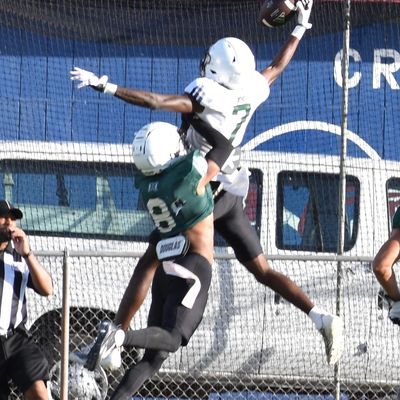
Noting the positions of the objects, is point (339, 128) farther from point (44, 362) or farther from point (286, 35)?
point (44, 362)

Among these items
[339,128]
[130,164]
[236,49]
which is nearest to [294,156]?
[339,128]

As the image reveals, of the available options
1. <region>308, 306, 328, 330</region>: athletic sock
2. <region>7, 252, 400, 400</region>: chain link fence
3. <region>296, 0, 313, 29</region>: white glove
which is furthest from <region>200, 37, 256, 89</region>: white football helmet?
<region>7, 252, 400, 400</region>: chain link fence

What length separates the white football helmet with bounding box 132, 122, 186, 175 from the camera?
9.06 metres

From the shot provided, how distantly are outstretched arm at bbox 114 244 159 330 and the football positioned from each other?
165 centimetres

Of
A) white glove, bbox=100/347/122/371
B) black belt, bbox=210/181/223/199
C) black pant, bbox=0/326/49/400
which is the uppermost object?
black belt, bbox=210/181/223/199

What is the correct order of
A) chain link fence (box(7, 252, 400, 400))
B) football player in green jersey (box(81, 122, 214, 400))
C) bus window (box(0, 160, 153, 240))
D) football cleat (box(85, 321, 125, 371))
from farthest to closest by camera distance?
bus window (box(0, 160, 153, 240)) → chain link fence (box(7, 252, 400, 400)) → football player in green jersey (box(81, 122, 214, 400)) → football cleat (box(85, 321, 125, 371))

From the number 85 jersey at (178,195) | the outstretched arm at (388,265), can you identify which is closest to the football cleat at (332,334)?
the outstretched arm at (388,265)

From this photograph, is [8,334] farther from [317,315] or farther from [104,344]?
[317,315]

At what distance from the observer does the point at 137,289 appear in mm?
9484

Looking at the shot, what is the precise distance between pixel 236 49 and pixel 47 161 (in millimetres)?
2825

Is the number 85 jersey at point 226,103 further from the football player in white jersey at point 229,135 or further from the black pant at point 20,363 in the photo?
the black pant at point 20,363

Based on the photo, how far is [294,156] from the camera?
40.0ft

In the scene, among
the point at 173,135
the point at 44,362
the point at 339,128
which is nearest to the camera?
the point at 173,135

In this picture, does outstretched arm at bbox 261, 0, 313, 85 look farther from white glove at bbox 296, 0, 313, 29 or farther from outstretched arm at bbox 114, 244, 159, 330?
outstretched arm at bbox 114, 244, 159, 330
